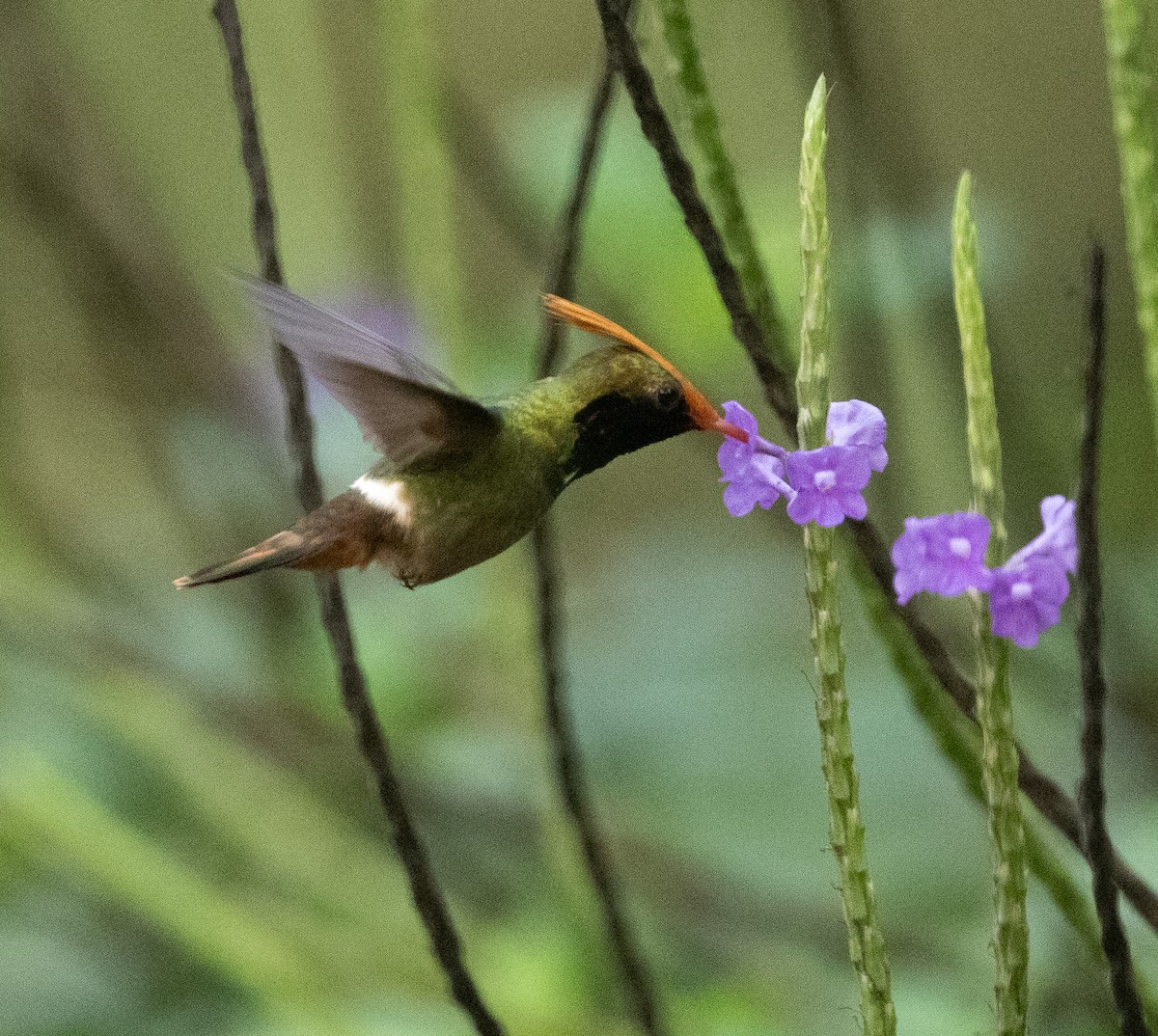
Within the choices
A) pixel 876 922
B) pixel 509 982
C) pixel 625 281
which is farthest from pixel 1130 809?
pixel 876 922

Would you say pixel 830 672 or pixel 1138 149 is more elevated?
pixel 1138 149

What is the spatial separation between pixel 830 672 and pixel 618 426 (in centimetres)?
23

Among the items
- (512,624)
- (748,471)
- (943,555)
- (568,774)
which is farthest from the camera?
(512,624)

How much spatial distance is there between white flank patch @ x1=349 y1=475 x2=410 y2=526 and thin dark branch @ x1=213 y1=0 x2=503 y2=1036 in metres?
0.06

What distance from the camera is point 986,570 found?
1.81 feet

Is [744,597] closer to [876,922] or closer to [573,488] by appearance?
[573,488]

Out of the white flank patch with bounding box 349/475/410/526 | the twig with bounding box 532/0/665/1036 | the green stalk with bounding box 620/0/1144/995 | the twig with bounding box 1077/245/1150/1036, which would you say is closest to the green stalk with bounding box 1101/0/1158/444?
the green stalk with bounding box 620/0/1144/995

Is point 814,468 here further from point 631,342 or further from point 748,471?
point 631,342

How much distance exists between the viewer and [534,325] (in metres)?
2.34

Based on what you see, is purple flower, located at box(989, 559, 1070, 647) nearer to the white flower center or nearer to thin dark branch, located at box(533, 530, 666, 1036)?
the white flower center

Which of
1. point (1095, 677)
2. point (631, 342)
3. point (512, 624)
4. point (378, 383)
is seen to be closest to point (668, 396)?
point (631, 342)

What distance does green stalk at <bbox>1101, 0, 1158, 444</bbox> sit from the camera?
2.34ft

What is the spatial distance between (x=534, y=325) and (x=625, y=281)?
1.25 feet

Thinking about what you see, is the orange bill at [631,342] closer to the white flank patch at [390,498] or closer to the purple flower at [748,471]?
the purple flower at [748,471]
